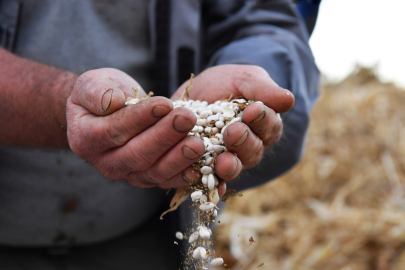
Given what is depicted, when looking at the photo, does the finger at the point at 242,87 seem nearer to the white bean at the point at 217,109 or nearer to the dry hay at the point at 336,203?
the white bean at the point at 217,109

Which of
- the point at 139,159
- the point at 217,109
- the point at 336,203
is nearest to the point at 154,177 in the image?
the point at 139,159

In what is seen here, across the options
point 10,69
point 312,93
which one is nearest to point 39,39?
point 10,69

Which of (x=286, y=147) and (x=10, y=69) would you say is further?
A: (x=286, y=147)

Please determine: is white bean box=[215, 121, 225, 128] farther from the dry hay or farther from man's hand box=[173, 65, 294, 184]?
the dry hay

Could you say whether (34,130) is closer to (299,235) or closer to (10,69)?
(10,69)

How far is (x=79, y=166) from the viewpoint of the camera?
71 cm

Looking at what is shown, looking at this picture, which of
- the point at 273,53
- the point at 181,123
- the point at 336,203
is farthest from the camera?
the point at 336,203

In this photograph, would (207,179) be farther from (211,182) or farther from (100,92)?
(100,92)

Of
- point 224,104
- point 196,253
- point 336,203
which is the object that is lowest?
point 336,203

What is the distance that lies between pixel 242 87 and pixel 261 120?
0.44ft

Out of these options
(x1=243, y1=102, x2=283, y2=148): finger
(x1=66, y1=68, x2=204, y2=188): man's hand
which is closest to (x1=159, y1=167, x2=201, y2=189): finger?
(x1=66, y1=68, x2=204, y2=188): man's hand

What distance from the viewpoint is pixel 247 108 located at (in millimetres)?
464

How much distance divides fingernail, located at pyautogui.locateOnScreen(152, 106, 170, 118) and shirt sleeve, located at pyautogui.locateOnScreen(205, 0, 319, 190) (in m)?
0.29

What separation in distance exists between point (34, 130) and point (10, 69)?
4.4 inches
